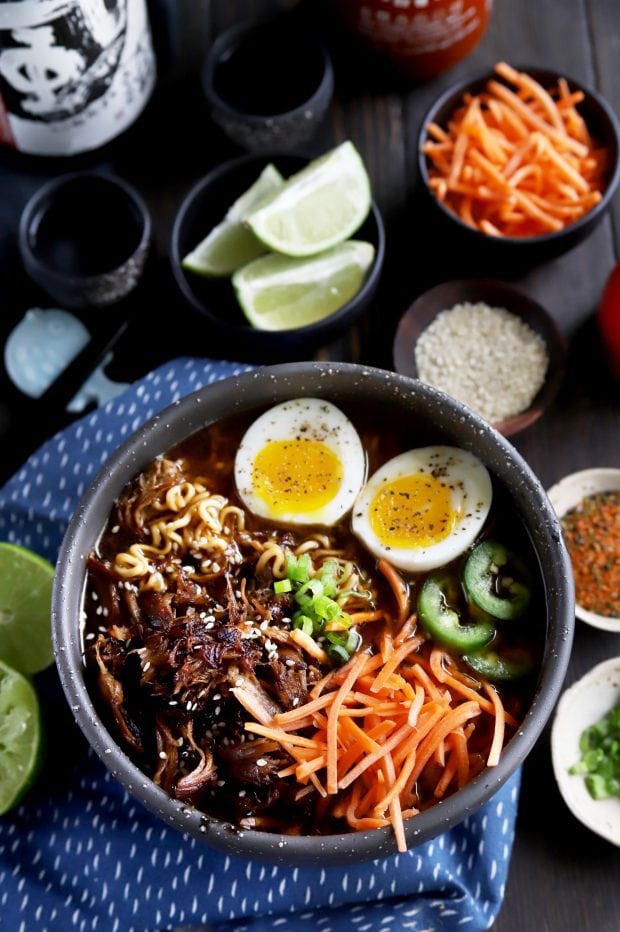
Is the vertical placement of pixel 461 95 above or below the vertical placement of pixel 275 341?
above

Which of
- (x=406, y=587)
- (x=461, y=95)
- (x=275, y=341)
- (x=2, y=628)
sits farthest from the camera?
(x=461, y=95)

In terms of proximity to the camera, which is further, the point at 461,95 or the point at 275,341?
the point at 461,95

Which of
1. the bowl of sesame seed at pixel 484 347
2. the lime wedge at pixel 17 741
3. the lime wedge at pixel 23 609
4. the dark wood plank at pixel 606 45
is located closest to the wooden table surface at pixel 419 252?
the dark wood plank at pixel 606 45

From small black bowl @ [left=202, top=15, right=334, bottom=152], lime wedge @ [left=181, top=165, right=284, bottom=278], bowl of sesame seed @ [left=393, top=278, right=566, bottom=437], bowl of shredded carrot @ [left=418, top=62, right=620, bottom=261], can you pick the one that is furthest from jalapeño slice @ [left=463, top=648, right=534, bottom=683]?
small black bowl @ [left=202, top=15, right=334, bottom=152]

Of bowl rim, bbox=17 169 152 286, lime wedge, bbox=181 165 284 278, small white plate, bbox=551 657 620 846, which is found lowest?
small white plate, bbox=551 657 620 846

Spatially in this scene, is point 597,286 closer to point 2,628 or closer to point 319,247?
point 319,247

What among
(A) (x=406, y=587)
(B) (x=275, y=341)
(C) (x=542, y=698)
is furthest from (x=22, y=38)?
(C) (x=542, y=698)

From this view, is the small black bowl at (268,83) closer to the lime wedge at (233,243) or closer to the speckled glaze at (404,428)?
the lime wedge at (233,243)

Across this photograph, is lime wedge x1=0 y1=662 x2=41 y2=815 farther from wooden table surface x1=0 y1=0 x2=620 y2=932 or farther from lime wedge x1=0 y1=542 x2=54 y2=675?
wooden table surface x1=0 y1=0 x2=620 y2=932
